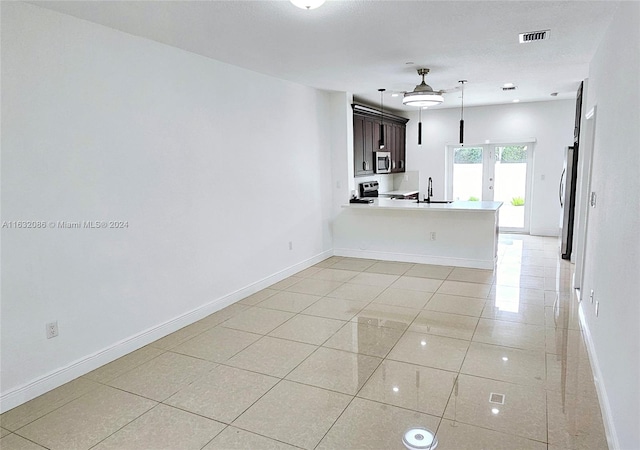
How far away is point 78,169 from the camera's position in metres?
2.97

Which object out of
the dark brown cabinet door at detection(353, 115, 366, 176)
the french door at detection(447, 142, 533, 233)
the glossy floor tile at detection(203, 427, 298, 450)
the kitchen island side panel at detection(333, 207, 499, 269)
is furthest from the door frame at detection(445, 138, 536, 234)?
the glossy floor tile at detection(203, 427, 298, 450)

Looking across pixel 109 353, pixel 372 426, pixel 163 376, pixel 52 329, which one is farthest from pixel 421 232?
pixel 52 329

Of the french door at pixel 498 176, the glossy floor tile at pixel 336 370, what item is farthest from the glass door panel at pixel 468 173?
the glossy floor tile at pixel 336 370

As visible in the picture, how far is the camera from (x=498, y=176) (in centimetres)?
845

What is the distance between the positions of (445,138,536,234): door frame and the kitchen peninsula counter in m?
2.53

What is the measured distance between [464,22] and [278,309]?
10.4ft

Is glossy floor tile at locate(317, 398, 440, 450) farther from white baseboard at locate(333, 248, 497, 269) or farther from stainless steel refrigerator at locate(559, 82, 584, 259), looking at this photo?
stainless steel refrigerator at locate(559, 82, 584, 259)

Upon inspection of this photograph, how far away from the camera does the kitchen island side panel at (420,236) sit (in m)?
5.77

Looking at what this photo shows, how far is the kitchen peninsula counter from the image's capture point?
5.77 metres

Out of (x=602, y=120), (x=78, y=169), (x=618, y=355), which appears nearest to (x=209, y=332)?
(x=78, y=169)

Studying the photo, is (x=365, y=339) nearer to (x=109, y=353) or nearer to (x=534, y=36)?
(x=109, y=353)

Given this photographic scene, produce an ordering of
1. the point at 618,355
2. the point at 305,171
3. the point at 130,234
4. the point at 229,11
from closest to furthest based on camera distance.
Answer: the point at 618,355 → the point at 229,11 → the point at 130,234 → the point at 305,171

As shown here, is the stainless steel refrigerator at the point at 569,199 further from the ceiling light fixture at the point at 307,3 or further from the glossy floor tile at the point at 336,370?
the ceiling light fixture at the point at 307,3

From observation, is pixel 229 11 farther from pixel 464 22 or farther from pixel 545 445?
pixel 545 445
